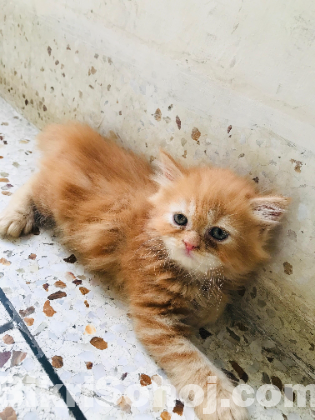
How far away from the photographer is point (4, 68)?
1.94 meters

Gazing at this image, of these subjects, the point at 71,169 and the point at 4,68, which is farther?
the point at 4,68

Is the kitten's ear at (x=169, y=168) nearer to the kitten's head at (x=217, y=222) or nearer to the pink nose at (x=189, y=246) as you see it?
the kitten's head at (x=217, y=222)

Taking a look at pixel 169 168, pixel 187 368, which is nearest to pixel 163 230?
pixel 169 168

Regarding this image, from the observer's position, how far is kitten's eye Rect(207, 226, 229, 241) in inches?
33.4

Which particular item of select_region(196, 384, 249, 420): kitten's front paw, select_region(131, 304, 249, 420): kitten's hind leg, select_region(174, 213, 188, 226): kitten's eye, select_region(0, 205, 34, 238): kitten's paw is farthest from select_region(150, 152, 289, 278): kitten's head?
select_region(0, 205, 34, 238): kitten's paw

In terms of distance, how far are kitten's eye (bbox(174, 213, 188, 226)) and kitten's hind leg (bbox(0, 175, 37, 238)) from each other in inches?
23.9

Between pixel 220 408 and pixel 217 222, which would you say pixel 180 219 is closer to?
pixel 217 222

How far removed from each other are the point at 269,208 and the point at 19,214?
2.81 ft

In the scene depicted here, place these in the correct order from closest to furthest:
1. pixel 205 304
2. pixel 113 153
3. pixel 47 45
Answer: pixel 205 304
pixel 113 153
pixel 47 45

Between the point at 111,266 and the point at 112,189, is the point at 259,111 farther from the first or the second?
the point at 111,266

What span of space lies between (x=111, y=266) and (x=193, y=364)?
1.28 feet

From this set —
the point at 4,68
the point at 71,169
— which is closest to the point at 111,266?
the point at 71,169

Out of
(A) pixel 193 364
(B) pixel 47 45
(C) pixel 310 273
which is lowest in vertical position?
(A) pixel 193 364

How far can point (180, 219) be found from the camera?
0.89 m
